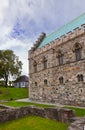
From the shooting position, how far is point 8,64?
63.2m

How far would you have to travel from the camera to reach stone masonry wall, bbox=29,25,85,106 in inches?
965

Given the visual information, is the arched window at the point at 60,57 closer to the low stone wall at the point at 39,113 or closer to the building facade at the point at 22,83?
the low stone wall at the point at 39,113

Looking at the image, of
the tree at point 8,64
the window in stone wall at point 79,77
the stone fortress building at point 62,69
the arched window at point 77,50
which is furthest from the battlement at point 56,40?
the tree at point 8,64

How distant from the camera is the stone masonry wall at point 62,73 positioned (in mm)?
24500

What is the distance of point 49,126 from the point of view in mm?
11508

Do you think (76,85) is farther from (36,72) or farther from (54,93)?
(36,72)

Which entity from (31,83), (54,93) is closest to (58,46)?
(54,93)

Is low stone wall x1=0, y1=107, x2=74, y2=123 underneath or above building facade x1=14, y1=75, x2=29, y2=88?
underneath

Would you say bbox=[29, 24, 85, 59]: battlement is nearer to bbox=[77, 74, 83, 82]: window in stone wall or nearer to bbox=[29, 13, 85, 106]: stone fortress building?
bbox=[29, 13, 85, 106]: stone fortress building

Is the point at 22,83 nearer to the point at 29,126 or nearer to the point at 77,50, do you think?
the point at 77,50

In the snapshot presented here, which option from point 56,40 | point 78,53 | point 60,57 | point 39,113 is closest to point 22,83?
point 56,40

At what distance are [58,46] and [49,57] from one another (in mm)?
3228

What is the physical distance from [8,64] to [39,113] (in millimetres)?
50458

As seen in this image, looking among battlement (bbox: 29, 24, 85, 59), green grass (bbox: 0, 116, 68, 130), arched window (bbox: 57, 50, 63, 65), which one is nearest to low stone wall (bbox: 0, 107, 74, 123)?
green grass (bbox: 0, 116, 68, 130)
